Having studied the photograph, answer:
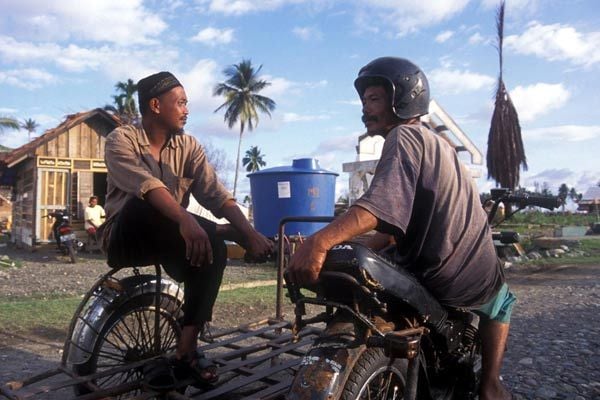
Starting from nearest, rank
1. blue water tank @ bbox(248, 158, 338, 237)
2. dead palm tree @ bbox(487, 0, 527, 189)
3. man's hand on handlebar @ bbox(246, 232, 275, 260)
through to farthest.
→ man's hand on handlebar @ bbox(246, 232, 275, 260), blue water tank @ bbox(248, 158, 338, 237), dead palm tree @ bbox(487, 0, 527, 189)

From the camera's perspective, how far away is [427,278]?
2059 millimetres

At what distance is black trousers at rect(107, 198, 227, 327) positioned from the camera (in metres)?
2.56

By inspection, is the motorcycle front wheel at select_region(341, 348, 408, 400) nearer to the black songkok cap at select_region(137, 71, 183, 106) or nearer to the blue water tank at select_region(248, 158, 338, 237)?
the black songkok cap at select_region(137, 71, 183, 106)

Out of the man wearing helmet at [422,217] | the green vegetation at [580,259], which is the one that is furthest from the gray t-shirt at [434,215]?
the green vegetation at [580,259]

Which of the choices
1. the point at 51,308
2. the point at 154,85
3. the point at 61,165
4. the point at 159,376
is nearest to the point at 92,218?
the point at 61,165

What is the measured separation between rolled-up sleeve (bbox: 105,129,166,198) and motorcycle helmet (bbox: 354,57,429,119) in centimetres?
105

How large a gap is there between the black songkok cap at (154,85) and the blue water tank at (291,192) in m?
4.56

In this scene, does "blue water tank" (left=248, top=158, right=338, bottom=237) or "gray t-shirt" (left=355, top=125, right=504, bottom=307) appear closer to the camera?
"gray t-shirt" (left=355, top=125, right=504, bottom=307)

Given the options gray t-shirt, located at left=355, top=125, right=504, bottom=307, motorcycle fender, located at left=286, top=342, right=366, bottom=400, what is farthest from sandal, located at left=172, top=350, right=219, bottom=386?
gray t-shirt, located at left=355, top=125, right=504, bottom=307

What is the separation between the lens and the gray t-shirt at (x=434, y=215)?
1774 millimetres

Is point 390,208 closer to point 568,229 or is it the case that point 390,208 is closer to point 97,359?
point 97,359

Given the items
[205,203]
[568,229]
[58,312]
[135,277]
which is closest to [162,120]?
[205,203]

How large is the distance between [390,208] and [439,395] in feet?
3.09

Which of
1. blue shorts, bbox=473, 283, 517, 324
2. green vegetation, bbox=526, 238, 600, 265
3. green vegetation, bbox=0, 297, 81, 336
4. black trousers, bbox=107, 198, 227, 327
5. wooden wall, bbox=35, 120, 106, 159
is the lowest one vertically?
green vegetation, bbox=526, 238, 600, 265
